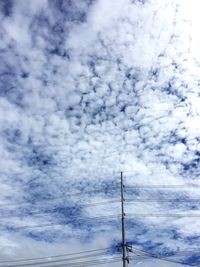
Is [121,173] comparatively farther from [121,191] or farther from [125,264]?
[125,264]

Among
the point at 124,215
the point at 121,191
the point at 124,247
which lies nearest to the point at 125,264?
the point at 124,247

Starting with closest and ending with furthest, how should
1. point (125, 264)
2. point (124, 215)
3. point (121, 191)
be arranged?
point (125, 264) → point (124, 215) → point (121, 191)

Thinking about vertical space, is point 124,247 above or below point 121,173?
below

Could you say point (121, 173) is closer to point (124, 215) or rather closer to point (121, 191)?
point (121, 191)

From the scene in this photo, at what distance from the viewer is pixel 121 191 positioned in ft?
152

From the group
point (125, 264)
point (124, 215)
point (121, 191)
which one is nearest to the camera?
point (125, 264)

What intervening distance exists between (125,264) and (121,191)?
938 cm

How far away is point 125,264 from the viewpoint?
39281 mm

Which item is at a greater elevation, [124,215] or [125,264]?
[124,215]

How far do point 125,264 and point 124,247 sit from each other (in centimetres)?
167

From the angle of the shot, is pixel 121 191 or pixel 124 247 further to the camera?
Result: pixel 121 191

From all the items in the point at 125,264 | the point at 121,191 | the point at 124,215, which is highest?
the point at 121,191

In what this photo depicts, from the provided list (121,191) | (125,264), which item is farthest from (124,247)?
(121,191)

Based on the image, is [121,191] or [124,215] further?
[121,191]
